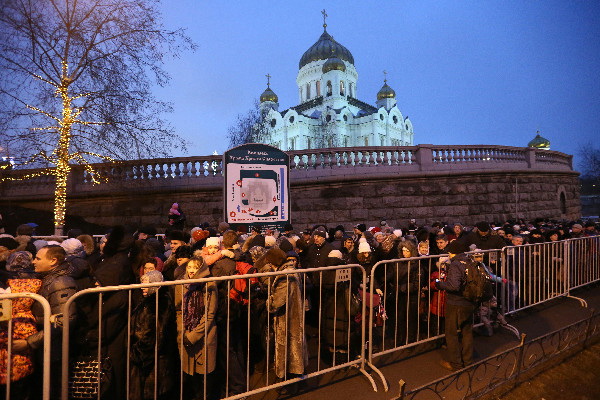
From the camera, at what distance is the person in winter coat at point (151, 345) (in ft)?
10.0

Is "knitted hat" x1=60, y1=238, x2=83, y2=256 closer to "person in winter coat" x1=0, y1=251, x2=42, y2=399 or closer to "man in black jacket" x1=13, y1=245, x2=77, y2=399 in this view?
"man in black jacket" x1=13, y1=245, x2=77, y2=399

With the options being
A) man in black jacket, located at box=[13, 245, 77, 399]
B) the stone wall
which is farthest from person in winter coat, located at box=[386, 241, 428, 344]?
the stone wall

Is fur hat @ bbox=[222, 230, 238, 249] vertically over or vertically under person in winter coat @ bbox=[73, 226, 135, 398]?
over

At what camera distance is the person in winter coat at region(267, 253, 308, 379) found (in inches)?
140

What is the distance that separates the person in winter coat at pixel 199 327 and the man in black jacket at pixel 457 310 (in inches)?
105

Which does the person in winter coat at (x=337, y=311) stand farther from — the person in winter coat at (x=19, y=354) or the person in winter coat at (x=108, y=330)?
the person in winter coat at (x=19, y=354)

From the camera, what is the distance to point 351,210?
1358 cm

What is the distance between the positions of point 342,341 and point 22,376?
300 centimetres

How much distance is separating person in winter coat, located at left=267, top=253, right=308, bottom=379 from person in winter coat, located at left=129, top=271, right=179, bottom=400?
97 centimetres

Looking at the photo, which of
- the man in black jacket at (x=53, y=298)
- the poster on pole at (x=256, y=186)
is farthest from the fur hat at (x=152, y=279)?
the poster on pole at (x=256, y=186)

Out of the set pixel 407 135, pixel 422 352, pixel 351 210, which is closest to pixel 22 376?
pixel 422 352

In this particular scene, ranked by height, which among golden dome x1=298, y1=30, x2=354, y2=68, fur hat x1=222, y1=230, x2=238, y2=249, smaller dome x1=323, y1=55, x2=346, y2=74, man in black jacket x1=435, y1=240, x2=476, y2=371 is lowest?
man in black jacket x1=435, y1=240, x2=476, y2=371

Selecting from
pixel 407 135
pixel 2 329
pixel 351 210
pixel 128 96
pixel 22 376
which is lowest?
pixel 22 376

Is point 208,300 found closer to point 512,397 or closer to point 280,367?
point 280,367
